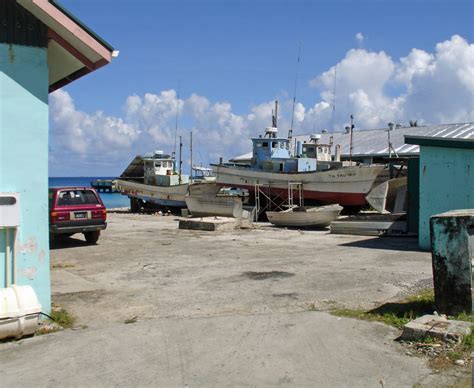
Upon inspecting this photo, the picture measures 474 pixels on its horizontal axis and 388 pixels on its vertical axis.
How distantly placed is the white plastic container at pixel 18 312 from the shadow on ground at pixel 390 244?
10.1m

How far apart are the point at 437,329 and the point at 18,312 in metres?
4.63

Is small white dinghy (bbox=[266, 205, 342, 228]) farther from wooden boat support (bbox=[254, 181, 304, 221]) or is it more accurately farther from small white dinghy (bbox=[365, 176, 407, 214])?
wooden boat support (bbox=[254, 181, 304, 221])

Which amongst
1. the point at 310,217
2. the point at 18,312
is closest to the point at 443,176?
the point at 310,217

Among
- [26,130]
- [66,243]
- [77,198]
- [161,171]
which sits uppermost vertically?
[161,171]

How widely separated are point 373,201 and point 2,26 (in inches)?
651

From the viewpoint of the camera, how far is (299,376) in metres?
4.68

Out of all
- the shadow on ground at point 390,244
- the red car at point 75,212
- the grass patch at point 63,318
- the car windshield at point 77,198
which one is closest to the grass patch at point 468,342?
the grass patch at point 63,318

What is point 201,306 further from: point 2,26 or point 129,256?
point 129,256

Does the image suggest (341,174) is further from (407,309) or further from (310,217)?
(407,309)

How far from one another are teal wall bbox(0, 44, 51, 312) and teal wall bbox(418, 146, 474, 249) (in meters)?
10.2

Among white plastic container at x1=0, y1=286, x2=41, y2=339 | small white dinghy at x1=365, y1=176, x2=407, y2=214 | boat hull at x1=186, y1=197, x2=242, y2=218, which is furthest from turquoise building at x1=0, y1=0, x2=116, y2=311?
boat hull at x1=186, y1=197, x2=242, y2=218

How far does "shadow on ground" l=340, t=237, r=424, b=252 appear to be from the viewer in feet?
45.4

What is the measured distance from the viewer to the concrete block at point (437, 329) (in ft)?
17.4

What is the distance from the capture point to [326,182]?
997 inches
